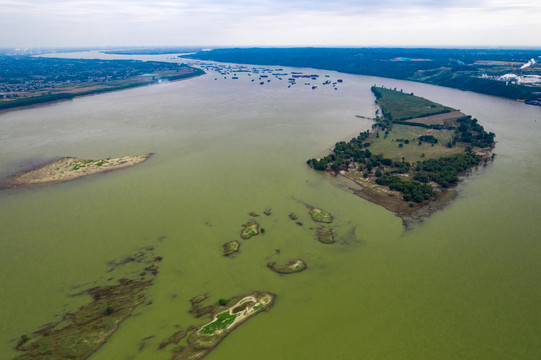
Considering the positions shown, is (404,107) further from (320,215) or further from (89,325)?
(89,325)

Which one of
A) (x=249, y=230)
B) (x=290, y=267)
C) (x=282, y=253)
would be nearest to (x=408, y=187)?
(x=282, y=253)

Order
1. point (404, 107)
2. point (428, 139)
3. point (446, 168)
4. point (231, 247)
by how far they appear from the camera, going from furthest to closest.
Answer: point (404, 107) → point (428, 139) → point (446, 168) → point (231, 247)

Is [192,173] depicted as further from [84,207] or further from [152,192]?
[84,207]

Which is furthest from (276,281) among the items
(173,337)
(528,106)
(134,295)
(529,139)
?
(528,106)

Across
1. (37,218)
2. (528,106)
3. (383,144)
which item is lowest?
(37,218)

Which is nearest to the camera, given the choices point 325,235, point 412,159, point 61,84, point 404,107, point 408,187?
point 325,235
